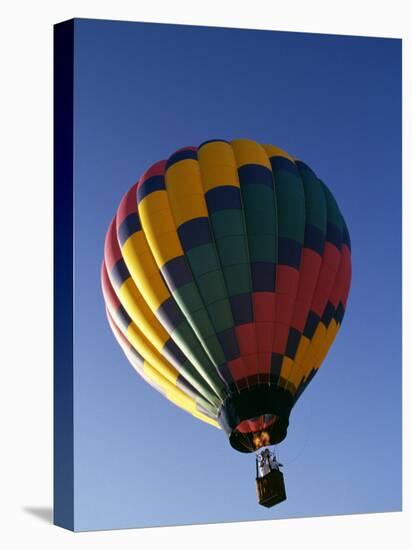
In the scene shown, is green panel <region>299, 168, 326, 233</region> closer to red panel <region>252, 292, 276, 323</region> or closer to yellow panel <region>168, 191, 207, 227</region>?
red panel <region>252, 292, 276, 323</region>

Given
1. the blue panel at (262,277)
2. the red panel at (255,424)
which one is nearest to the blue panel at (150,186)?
the blue panel at (262,277)

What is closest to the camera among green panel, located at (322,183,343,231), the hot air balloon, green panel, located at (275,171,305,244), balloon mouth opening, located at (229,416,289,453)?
the hot air balloon

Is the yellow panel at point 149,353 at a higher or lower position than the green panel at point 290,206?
lower

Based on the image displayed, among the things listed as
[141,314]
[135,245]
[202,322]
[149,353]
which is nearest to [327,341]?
[202,322]

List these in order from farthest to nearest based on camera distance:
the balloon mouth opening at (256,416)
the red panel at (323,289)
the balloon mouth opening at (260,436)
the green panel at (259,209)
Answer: the red panel at (323,289), the green panel at (259,209), the balloon mouth opening at (260,436), the balloon mouth opening at (256,416)

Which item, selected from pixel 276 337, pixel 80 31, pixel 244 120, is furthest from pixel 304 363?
pixel 80 31

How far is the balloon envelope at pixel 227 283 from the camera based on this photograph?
49.1 feet

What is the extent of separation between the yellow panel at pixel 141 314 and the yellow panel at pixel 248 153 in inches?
65.2

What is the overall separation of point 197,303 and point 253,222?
3.20 ft

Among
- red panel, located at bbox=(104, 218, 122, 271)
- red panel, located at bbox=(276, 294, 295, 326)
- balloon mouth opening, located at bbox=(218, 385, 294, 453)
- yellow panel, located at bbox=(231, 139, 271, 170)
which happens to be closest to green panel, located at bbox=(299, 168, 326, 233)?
yellow panel, located at bbox=(231, 139, 271, 170)

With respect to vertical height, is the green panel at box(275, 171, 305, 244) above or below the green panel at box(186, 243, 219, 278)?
above

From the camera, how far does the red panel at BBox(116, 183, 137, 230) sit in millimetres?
15555

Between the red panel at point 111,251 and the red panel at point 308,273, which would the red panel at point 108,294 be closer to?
the red panel at point 111,251

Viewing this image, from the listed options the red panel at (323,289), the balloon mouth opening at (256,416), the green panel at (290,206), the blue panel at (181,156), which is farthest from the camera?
the blue panel at (181,156)
